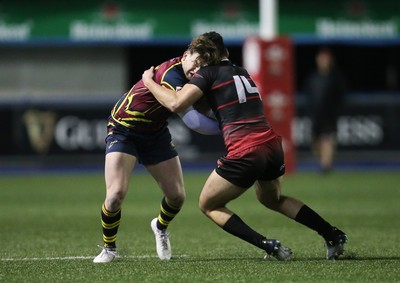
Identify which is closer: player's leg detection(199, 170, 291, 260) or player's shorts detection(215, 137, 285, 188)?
player's shorts detection(215, 137, 285, 188)

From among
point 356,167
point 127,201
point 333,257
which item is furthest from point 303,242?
point 356,167

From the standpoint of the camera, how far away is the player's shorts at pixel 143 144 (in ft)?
29.8

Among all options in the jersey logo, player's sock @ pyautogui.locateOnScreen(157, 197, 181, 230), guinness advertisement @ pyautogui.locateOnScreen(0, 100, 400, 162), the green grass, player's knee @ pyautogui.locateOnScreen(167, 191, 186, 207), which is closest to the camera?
the green grass

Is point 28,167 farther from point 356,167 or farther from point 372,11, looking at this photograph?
point 372,11

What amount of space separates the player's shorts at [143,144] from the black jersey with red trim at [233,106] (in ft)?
2.83

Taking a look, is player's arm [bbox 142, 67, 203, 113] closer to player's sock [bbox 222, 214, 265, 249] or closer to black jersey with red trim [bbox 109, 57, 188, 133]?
black jersey with red trim [bbox 109, 57, 188, 133]

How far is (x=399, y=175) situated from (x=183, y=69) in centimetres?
1280

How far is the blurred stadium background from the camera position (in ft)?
75.7

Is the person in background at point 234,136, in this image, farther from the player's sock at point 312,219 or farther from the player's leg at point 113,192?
the player's leg at point 113,192

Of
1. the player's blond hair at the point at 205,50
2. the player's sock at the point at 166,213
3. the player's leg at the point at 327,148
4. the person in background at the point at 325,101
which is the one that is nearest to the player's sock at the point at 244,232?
the player's sock at the point at 166,213

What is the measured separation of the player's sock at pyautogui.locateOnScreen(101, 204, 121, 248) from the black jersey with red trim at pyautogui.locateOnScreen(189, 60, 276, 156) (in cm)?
128

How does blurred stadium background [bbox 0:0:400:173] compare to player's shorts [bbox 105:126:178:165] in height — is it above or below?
below

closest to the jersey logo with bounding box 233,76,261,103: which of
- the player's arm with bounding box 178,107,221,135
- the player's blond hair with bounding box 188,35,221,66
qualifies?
the player's blond hair with bounding box 188,35,221,66

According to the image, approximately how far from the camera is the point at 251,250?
9.97 m
